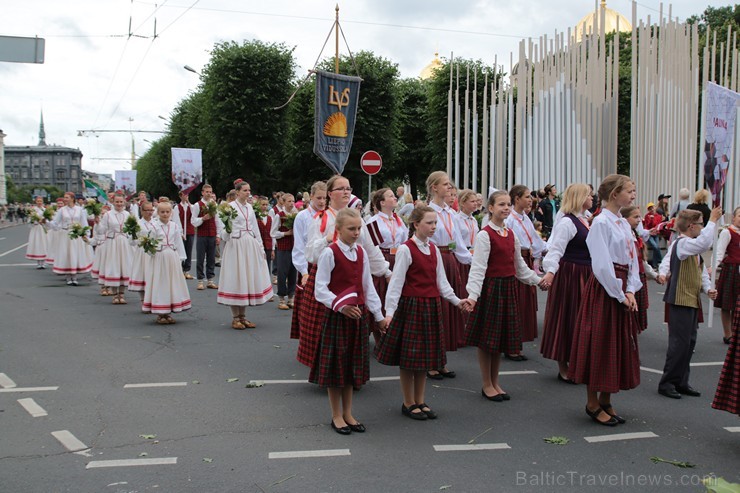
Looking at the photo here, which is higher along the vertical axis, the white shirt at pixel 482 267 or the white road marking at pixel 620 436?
the white shirt at pixel 482 267

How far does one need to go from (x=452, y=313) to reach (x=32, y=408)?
422cm

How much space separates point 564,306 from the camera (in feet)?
22.6

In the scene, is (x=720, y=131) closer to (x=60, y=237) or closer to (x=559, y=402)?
(x=559, y=402)

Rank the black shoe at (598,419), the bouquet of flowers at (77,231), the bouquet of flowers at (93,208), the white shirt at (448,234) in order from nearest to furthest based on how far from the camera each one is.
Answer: the black shoe at (598,419) → the white shirt at (448,234) → the bouquet of flowers at (77,231) → the bouquet of flowers at (93,208)

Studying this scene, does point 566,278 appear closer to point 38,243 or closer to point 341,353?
point 341,353

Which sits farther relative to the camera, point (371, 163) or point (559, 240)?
point (371, 163)

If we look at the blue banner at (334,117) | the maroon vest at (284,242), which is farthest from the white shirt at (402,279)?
the maroon vest at (284,242)

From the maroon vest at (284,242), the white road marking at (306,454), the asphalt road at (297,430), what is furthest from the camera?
the maroon vest at (284,242)

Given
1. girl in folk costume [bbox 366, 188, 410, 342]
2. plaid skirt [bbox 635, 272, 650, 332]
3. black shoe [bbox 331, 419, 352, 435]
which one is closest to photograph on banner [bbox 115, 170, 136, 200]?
girl in folk costume [bbox 366, 188, 410, 342]

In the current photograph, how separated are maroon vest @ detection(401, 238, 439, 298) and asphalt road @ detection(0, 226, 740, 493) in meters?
1.07

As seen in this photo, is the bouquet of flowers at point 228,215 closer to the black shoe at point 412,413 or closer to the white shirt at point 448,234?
the white shirt at point 448,234

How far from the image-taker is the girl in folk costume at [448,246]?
747 centimetres

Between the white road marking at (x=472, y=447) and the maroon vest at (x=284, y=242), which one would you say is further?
the maroon vest at (x=284, y=242)

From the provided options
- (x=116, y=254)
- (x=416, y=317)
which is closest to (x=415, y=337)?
(x=416, y=317)
